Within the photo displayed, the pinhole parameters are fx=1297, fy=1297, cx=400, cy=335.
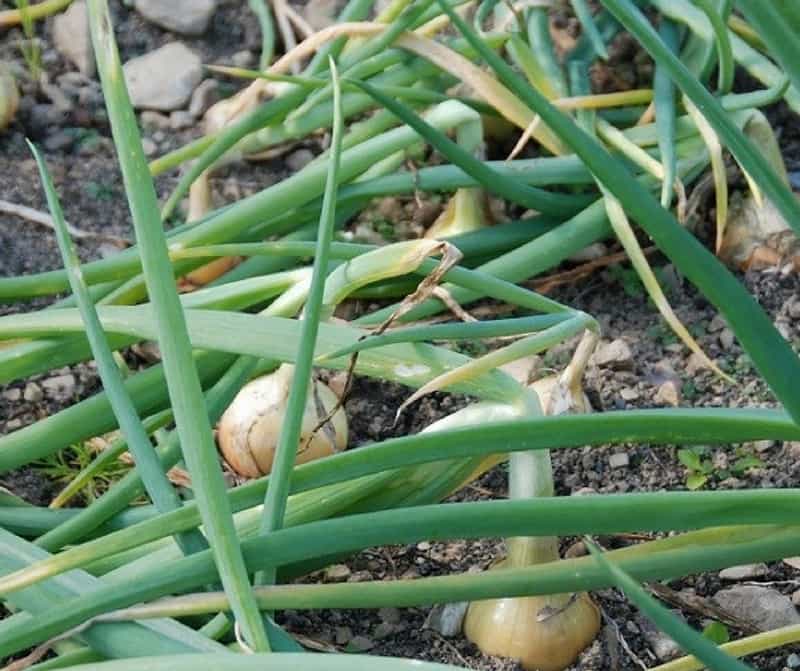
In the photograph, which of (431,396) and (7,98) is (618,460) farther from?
(7,98)

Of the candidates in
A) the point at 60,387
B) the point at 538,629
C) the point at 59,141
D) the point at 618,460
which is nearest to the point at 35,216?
the point at 59,141

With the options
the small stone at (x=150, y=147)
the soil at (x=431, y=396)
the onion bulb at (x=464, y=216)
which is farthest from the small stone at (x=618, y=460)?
the small stone at (x=150, y=147)

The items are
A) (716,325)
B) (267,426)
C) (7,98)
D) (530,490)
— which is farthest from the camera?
(7,98)

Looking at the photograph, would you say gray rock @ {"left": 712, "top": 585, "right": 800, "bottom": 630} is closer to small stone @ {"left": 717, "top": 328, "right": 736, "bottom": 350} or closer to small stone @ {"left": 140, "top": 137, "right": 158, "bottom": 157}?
small stone @ {"left": 717, "top": 328, "right": 736, "bottom": 350}

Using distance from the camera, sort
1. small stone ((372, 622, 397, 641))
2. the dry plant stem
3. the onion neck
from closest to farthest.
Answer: the onion neck < small stone ((372, 622, 397, 641)) < the dry plant stem

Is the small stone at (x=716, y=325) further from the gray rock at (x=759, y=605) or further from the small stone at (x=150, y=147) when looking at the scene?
the small stone at (x=150, y=147)

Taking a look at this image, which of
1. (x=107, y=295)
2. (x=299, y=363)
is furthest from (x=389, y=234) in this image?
(x=299, y=363)

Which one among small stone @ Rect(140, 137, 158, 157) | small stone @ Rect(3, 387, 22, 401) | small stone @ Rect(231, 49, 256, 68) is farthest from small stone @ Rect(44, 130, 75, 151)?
small stone @ Rect(3, 387, 22, 401)
